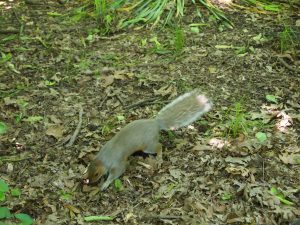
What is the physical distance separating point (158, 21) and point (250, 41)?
1196mm

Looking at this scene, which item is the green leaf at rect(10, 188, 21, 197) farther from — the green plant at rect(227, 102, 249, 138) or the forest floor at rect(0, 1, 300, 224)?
the green plant at rect(227, 102, 249, 138)

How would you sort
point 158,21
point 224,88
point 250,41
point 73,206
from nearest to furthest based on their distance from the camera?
1. point 73,206
2. point 224,88
3. point 250,41
4. point 158,21

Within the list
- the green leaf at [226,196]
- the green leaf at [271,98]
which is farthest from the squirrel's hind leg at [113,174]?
the green leaf at [271,98]

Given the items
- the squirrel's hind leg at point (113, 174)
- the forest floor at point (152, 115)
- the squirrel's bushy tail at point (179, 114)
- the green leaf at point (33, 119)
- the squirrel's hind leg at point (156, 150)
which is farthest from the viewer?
the green leaf at point (33, 119)

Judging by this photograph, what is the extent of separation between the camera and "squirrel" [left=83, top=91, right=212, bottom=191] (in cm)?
378

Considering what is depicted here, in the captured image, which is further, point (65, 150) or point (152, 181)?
point (65, 150)

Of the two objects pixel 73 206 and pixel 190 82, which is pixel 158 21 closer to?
pixel 190 82

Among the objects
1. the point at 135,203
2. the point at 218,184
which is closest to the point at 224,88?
the point at 218,184

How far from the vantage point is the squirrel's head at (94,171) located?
3.71 metres

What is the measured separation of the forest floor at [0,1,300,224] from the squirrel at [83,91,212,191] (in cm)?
12

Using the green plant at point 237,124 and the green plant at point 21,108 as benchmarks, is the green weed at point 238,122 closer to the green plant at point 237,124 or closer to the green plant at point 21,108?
the green plant at point 237,124

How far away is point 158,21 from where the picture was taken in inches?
237

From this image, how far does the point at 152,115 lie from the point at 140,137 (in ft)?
2.13

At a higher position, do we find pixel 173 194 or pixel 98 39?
pixel 98 39
